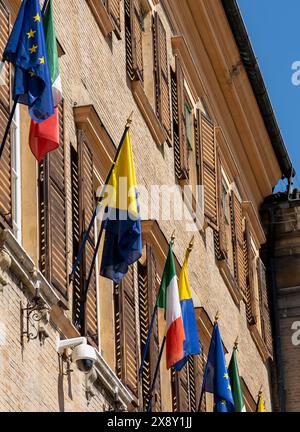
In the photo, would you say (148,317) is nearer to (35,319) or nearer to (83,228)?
(83,228)

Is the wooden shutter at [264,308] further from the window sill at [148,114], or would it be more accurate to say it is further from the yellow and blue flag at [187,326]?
the yellow and blue flag at [187,326]

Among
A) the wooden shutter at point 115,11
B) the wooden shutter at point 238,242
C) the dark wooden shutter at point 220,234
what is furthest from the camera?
the wooden shutter at point 238,242

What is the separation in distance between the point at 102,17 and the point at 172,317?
3.92 m

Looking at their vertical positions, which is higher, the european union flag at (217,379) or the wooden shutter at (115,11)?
the wooden shutter at (115,11)

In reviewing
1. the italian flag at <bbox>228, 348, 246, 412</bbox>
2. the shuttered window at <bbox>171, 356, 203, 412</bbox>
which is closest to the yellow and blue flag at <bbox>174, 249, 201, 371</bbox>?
the shuttered window at <bbox>171, 356, 203, 412</bbox>

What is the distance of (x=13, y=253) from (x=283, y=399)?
1638 cm

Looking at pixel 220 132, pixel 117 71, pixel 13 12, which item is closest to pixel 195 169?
pixel 220 132

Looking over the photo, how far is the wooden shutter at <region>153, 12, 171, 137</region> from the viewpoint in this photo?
24766mm

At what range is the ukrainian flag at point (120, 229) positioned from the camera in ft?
58.3

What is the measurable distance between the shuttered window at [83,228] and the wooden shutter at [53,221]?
0.52 m

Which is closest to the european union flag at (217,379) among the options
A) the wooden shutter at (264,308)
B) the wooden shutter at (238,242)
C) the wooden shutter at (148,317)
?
the wooden shutter at (148,317)

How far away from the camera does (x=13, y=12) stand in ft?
59.2

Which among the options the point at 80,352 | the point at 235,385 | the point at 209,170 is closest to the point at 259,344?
the point at 209,170

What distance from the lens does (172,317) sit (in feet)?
64.5
